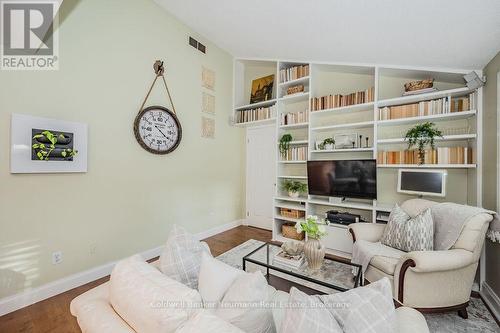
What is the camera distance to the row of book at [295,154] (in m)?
3.68

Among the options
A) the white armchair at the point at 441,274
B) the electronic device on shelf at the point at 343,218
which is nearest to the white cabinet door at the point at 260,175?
the electronic device on shelf at the point at 343,218

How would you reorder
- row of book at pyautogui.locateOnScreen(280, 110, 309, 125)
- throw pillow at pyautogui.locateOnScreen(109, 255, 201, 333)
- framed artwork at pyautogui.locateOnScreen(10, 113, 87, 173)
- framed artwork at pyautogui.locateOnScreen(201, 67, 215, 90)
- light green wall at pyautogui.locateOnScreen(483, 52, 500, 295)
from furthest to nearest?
framed artwork at pyautogui.locateOnScreen(201, 67, 215, 90)
row of book at pyautogui.locateOnScreen(280, 110, 309, 125)
light green wall at pyautogui.locateOnScreen(483, 52, 500, 295)
framed artwork at pyautogui.locateOnScreen(10, 113, 87, 173)
throw pillow at pyautogui.locateOnScreen(109, 255, 201, 333)

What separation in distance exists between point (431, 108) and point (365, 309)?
289 cm

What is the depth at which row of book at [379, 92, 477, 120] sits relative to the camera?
8.05ft

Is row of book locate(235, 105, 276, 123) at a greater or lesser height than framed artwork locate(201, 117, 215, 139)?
greater

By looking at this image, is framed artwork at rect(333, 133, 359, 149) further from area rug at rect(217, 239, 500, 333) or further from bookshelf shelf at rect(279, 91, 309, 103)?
area rug at rect(217, 239, 500, 333)

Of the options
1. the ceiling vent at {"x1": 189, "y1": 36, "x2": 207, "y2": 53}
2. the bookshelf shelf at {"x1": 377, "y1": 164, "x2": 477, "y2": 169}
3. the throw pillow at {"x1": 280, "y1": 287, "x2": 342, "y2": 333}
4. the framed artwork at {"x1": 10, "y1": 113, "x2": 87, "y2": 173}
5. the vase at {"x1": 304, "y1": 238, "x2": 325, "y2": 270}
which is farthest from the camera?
the ceiling vent at {"x1": 189, "y1": 36, "x2": 207, "y2": 53}

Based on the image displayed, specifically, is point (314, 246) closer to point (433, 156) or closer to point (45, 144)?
point (433, 156)

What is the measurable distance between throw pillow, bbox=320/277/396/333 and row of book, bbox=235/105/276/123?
347cm

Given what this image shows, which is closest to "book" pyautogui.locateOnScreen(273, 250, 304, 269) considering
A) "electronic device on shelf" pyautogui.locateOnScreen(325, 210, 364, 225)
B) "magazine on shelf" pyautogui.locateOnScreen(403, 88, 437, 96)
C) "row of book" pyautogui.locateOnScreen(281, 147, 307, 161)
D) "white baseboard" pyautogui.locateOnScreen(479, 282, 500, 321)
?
"electronic device on shelf" pyautogui.locateOnScreen(325, 210, 364, 225)

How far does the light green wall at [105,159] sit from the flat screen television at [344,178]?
1.90 meters

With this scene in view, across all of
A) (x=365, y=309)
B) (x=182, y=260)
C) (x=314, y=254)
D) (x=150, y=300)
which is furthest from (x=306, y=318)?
(x=314, y=254)

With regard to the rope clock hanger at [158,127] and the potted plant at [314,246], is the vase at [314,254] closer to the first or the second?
the potted plant at [314,246]

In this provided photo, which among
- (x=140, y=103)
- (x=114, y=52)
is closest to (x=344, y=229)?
(x=140, y=103)
